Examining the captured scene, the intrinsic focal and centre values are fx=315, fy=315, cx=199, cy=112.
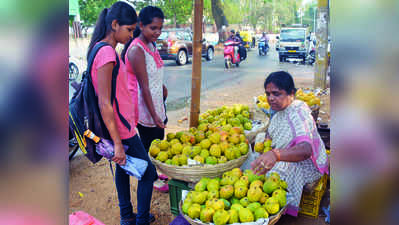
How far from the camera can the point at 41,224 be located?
0.70 m

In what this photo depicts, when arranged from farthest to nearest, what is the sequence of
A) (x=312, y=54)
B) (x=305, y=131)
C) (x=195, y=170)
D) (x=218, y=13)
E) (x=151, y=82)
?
(x=218, y=13), (x=312, y=54), (x=151, y=82), (x=195, y=170), (x=305, y=131)

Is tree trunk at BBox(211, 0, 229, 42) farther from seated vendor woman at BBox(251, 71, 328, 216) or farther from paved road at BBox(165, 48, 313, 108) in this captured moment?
seated vendor woman at BBox(251, 71, 328, 216)

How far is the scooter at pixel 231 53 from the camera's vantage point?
14.6 m

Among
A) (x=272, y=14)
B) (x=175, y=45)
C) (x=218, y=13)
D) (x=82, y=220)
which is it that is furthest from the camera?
(x=272, y=14)

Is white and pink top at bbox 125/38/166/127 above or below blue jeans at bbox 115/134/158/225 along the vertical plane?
above

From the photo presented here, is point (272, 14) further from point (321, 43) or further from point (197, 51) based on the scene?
point (197, 51)

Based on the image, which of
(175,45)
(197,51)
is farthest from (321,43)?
(175,45)

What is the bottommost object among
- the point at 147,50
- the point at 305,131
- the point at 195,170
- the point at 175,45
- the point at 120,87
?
the point at 195,170

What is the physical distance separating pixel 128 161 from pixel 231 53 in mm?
13127

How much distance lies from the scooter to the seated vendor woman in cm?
1203

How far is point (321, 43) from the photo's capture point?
8.40m

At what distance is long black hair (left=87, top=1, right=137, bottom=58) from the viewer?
235cm

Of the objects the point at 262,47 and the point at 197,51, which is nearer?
the point at 197,51

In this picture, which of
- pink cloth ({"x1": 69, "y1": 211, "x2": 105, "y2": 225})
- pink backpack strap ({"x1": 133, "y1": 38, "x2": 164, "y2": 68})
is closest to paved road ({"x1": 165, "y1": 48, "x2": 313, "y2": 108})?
pink backpack strap ({"x1": 133, "y1": 38, "x2": 164, "y2": 68})
